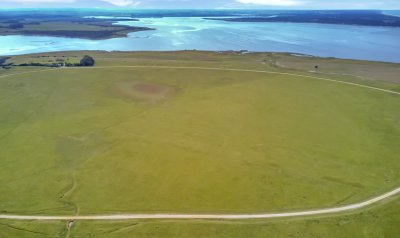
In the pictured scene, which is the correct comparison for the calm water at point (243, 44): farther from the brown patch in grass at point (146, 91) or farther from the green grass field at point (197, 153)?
the brown patch in grass at point (146, 91)

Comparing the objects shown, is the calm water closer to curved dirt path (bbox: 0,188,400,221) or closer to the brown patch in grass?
the brown patch in grass

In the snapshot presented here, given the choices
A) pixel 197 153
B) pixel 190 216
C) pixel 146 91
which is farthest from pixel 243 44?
pixel 190 216

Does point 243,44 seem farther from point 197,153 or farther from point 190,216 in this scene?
point 190,216

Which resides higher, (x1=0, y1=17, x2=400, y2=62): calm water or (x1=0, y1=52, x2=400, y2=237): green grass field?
(x1=0, y1=52, x2=400, y2=237): green grass field

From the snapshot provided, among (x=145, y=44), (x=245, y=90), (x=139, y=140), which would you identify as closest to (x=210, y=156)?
(x=139, y=140)

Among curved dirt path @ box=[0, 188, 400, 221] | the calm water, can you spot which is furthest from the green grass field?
the calm water

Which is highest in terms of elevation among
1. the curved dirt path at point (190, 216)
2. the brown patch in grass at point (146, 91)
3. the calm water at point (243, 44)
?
the curved dirt path at point (190, 216)

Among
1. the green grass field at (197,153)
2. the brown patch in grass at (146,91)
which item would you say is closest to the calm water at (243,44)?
the green grass field at (197,153)

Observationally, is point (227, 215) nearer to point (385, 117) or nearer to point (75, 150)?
point (75, 150)
